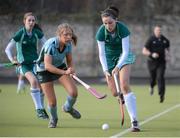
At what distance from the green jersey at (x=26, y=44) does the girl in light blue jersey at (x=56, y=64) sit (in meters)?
1.59

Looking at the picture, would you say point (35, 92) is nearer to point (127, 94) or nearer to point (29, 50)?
point (29, 50)

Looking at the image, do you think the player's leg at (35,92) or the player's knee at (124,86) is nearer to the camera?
the player's knee at (124,86)

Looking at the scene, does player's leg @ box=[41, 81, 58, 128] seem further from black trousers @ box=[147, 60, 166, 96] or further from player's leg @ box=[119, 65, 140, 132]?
black trousers @ box=[147, 60, 166, 96]

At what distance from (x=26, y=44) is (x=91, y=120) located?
1.87m

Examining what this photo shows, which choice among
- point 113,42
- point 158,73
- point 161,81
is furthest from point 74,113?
point 158,73

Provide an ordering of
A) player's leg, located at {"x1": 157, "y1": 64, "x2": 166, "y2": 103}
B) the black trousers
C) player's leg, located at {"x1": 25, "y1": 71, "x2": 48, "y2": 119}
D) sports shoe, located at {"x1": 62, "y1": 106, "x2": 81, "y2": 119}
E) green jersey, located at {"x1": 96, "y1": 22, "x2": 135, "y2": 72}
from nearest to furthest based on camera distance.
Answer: green jersey, located at {"x1": 96, "y1": 22, "x2": 135, "y2": 72} < sports shoe, located at {"x1": 62, "y1": 106, "x2": 81, "y2": 119} < player's leg, located at {"x1": 25, "y1": 71, "x2": 48, "y2": 119} < player's leg, located at {"x1": 157, "y1": 64, "x2": 166, "y2": 103} < the black trousers

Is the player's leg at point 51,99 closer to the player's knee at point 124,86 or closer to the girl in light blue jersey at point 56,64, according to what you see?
the girl in light blue jersey at point 56,64

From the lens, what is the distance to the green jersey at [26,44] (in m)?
13.4

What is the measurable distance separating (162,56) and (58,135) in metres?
8.57

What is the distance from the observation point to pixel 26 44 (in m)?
13.5

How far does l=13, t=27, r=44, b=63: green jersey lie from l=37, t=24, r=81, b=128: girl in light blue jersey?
159 centimetres

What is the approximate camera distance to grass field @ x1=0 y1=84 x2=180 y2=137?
11.0 metres

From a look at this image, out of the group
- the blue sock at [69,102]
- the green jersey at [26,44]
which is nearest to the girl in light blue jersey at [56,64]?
the blue sock at [69,102]

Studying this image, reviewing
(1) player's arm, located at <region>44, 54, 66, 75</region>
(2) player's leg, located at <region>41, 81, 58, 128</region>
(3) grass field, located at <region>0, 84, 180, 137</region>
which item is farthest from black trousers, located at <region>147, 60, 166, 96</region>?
(1) player's arm, located at <region>44, 54, 66, 75</region>
